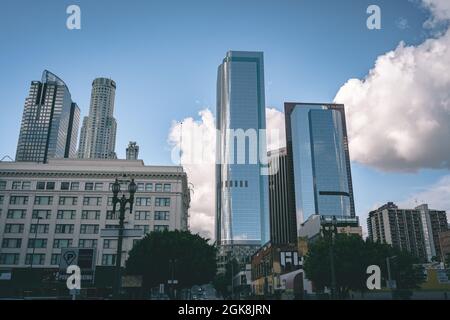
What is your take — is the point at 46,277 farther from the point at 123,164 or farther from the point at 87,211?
the point at 123,164

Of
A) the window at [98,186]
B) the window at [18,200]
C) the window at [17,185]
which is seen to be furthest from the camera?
the window at [98,186]

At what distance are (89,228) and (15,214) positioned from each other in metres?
16.0

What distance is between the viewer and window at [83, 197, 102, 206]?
3016 inches

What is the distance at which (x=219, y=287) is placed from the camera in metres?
120

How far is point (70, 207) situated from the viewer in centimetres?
7594

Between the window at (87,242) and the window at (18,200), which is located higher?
the window at (18,200)

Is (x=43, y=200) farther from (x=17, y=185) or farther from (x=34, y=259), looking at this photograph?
(x=34, y=259)

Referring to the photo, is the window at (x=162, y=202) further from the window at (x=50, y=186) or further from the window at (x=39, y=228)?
the window at (x=39, y=228)

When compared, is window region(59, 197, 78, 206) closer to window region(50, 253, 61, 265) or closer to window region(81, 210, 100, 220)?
window region(81, 210, 100, 220)

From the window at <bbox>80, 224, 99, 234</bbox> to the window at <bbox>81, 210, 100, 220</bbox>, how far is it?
5.02ft

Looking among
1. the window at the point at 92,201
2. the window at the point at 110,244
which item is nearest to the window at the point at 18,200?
the window at the point at 92,201

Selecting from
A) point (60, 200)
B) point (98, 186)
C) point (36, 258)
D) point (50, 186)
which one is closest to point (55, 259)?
point (36, 258)

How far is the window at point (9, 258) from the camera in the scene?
232ft

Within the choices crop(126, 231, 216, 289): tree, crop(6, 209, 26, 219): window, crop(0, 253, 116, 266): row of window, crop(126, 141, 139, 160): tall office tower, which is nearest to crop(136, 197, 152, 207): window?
crop(0, 253, 116, 266): row of window
